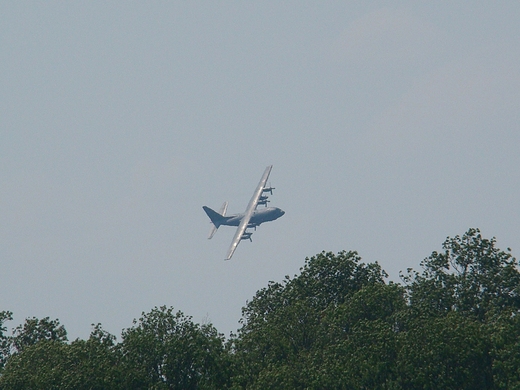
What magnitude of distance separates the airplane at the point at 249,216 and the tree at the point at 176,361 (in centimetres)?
6324

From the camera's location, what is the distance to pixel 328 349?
2766 inches

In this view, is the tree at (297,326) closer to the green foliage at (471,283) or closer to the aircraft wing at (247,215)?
the green foliage at (471,283)

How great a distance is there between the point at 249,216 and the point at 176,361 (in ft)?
238

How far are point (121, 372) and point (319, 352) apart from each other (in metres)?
14.3

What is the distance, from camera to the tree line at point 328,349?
66750 mm

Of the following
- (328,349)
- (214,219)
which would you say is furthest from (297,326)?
(214,219)

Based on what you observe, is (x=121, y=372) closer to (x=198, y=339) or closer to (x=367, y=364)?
(x=198, y=339)

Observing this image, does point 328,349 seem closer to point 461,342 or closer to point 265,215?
point 461,342

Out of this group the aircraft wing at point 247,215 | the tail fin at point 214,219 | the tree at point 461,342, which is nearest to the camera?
the tree at point 461,342

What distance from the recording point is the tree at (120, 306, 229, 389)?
2844 inches

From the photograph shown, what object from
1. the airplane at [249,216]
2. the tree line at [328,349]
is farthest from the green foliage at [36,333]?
the airplane at [249,216]

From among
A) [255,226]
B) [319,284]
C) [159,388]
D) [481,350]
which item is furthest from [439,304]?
[255,226]

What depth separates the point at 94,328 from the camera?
78.9 meters

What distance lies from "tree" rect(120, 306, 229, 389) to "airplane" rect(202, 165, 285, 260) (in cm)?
6324
